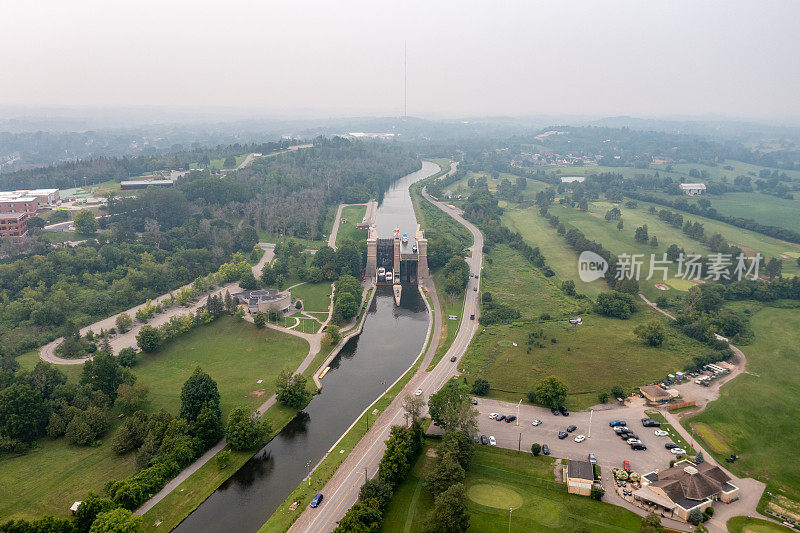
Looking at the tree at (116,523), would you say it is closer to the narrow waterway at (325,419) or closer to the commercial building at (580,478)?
the narrow waterway at (325,419)

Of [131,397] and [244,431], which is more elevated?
[131,397]

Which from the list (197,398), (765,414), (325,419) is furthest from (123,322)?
(765,414)

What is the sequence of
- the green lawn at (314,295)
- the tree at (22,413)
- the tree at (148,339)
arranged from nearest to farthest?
the tree at (22,413) < the tree at (148,339) < the green lawn at (314,295)

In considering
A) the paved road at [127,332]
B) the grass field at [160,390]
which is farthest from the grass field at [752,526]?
the paved road at [127,332]

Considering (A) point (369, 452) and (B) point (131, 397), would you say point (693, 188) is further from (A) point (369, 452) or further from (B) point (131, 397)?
(B) point (131, 397)

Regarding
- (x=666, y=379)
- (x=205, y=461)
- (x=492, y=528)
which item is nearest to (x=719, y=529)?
(x=492, y=528)

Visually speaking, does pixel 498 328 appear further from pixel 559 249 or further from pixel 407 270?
pixel 559 249

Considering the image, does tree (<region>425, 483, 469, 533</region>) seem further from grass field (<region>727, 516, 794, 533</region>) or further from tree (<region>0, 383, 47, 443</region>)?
tree (<region>0, 383, 47, 443</region>)
